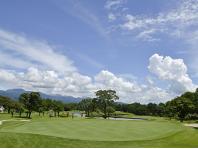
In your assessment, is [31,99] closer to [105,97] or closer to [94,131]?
[105,97]

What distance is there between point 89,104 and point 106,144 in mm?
114712

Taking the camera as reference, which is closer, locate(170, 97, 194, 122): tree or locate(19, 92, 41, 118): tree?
locate(170, 97, 194, 122): tree

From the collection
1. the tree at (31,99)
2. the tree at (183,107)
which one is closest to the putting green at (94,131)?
the tree at (183,107)

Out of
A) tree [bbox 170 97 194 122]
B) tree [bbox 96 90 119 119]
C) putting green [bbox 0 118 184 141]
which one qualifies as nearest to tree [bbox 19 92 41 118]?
tree [bbox 96 90 119 119]

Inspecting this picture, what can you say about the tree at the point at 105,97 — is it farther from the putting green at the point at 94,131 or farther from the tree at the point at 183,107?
the putting green at the point at 94,131

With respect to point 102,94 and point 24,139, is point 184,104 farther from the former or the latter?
point 24,139

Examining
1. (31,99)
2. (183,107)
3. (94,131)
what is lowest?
(94,131)

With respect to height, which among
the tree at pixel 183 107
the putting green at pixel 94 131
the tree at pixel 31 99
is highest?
the tree at pixel 31 99

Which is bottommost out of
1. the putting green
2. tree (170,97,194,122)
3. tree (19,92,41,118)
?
the putting green

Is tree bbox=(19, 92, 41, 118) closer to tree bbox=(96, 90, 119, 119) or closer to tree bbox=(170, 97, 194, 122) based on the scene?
tree bbox=(96, 90, 119, 119)

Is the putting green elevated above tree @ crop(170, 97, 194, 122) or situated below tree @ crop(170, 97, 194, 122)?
below

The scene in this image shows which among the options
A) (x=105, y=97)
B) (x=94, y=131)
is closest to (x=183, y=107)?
(x=105, y=97)

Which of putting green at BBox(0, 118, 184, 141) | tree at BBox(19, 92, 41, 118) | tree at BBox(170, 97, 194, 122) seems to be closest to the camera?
putting green at BBox(0, 118, 184, 141)

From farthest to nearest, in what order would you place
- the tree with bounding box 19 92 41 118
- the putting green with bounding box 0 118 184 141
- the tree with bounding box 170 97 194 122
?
the tree with bounding box 19 92 41 118 → the tree with bounding box 170 97 194 122 → the putting green with bounding box 0 118 184 141
